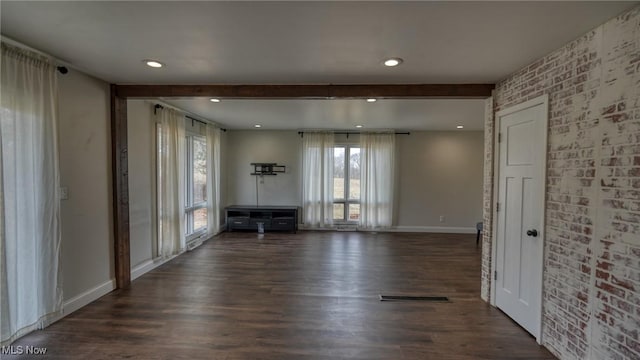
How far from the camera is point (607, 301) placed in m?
1.87

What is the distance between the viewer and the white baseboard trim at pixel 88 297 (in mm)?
2850

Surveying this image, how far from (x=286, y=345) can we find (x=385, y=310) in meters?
1.11

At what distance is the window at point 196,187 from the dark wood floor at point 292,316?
1.09 metres

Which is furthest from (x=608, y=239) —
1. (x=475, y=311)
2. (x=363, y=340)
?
(x=363, y=340)

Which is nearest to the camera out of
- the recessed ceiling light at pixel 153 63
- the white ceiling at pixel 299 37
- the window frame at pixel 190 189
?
the white ceiling at pixel 299 37

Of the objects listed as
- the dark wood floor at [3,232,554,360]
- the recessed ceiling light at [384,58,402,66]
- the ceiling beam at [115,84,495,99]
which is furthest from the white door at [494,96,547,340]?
the recessed ceiling light at [384,58,402,66]

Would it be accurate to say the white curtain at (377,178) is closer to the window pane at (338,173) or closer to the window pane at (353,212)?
the window pane at (353,212)

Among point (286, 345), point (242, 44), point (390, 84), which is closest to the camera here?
point (242, 44)

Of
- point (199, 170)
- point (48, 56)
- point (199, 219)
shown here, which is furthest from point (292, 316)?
point (199, 170)

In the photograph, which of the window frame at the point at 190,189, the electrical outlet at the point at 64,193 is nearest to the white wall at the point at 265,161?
the window frame at the point at 190,189

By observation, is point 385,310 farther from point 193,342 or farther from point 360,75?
point 360,75

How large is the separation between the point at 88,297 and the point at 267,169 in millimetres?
4435

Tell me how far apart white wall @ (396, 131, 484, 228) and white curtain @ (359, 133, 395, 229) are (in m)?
0.29

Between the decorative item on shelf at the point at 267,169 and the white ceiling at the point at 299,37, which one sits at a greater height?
the white ceiling at the point at 299,37
